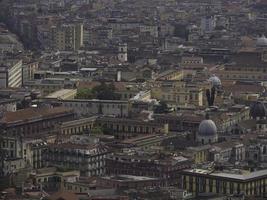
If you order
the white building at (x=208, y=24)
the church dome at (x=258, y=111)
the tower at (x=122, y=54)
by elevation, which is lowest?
the white building at (x=208, y=24)

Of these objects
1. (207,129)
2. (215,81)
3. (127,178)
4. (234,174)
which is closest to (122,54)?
(215,81)

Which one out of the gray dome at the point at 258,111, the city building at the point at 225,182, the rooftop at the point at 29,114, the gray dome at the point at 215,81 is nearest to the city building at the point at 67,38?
the gray dome at the point at 215,81

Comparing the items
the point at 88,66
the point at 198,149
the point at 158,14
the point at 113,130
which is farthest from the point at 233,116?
the point at 158,14

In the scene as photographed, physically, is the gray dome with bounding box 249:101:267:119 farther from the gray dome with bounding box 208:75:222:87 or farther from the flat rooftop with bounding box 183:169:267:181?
the flat rooftop with bounding box 183:169:267:181

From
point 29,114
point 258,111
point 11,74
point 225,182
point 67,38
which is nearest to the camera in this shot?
point 225,182

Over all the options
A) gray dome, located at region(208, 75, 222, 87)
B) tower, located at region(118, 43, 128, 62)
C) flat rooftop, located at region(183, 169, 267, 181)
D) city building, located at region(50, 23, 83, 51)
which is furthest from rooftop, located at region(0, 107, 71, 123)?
city building, located at region(50, 23, 83, 51)

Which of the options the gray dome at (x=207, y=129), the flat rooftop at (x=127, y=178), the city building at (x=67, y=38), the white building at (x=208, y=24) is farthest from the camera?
the white building at (x=208, y=24)

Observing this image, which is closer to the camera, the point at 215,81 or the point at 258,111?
the point at 258,111

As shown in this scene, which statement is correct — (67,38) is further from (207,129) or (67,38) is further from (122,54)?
(207,129)

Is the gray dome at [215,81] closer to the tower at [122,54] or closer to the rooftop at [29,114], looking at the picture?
the rooftop at [29,114]

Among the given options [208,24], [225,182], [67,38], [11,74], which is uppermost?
[225,182]

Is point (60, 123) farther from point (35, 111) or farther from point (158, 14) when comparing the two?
point (158, 14)
